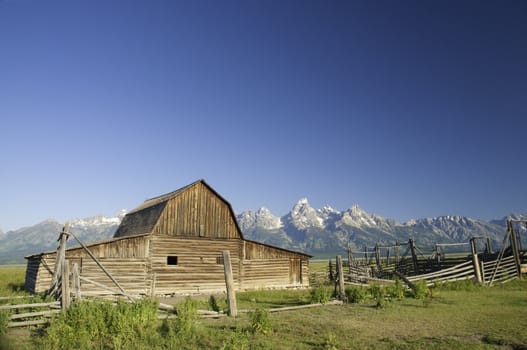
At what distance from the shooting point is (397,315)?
12469 mm

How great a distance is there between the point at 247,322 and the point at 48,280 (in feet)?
52.6

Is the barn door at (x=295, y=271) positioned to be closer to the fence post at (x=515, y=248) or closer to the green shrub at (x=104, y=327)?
the fence post at (x=515, y=248)

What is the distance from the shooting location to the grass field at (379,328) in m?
8.73

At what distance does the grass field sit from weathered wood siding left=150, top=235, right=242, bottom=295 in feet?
42.8

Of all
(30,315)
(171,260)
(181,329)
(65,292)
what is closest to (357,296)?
(181,329)

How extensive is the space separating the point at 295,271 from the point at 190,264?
31.0ft

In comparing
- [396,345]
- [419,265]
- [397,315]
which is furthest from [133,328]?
[419,265]

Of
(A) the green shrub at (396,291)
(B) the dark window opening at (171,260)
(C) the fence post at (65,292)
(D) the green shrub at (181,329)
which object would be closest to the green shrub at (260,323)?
(D) the green shrub at (181,329)

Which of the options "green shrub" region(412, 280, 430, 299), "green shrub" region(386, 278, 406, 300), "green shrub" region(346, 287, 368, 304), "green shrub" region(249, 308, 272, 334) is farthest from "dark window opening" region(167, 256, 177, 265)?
"green shrub" region(412, 280, 430, 299)

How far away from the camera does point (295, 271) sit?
29.8 meters

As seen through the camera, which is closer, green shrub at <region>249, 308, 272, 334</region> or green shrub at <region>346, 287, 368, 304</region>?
green shrub at <region>249, 308, 272, 334</region>

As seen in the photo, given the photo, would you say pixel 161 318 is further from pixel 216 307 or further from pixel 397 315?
pixel 397 315

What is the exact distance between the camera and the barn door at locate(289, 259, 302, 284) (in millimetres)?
29566

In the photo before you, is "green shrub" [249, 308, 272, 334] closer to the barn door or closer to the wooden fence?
the wooden fence
